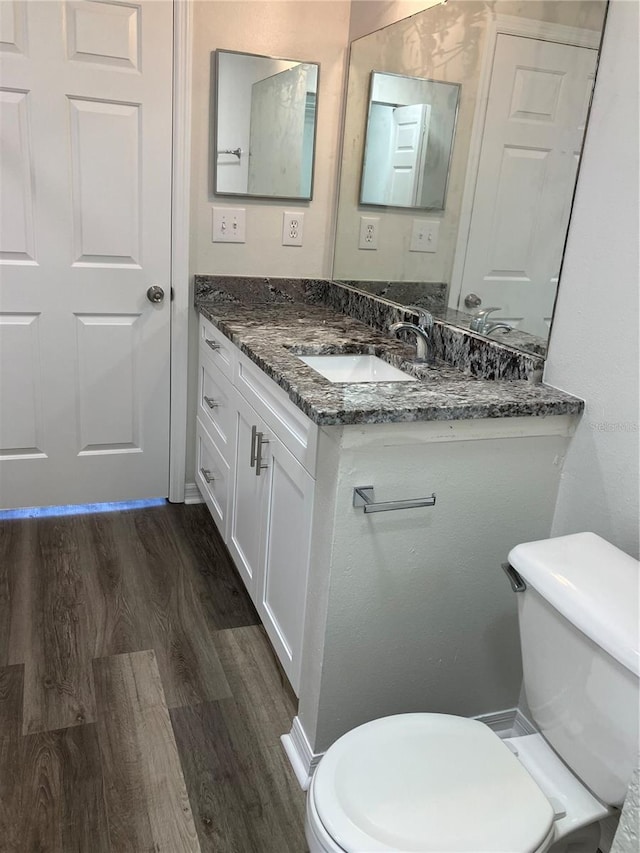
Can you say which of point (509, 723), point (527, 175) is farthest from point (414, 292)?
point (509, 723)

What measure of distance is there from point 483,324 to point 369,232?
0.83 m

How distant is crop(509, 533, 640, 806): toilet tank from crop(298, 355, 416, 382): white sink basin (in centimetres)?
82

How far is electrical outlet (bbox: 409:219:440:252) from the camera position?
212 cm

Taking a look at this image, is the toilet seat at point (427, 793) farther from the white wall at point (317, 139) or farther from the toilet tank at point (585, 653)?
the white wall at point (317, 139)

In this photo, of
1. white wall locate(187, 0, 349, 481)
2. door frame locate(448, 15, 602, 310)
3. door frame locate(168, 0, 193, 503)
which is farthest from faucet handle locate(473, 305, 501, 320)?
door frame locate(168, 0, 193, 503)

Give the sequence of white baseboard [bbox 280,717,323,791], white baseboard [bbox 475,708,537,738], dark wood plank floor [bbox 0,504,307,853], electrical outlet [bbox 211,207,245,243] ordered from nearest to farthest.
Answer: dark wood plank floor [bbox 0,504,307,853], white baseboard [bbox 280,717,323,791], white baseboard [bbox 475,708,537,738], electrical outlet [bbox 211,207,245,243]

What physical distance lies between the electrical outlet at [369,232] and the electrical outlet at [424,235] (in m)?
0.25

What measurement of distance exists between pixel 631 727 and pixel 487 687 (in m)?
0.69

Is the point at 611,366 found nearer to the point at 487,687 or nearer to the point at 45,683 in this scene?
the point at 487,687

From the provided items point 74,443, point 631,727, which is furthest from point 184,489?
point 631,727

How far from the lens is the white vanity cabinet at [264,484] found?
5.28 ft

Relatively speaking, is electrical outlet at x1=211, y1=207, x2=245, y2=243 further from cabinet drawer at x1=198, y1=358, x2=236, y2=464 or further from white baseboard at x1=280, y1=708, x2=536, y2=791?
white baseboard at x1=280, y1=708, x2=536, y2=791

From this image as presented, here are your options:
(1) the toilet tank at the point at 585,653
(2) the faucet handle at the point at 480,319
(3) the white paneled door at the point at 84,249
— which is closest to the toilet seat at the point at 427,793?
(1) the toilet tank at the point at 585,653

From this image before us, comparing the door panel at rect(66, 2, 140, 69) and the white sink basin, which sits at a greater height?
the door panel at rect(66, 2, 140, 69)
